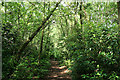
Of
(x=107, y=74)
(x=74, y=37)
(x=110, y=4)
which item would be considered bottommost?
(x=107, y=74)

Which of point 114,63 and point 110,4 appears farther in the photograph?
point 110,4

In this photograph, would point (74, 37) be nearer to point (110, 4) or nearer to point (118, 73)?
point (110, 4)

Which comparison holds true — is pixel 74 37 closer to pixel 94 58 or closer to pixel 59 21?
pixel 94 58

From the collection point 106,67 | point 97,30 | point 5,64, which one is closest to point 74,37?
point 97,30

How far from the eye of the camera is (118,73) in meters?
4.48

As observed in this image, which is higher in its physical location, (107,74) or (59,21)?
(59,21)

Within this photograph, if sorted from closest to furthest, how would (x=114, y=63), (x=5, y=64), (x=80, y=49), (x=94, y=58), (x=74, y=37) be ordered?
(x=114, y=63)
(x=94, y=58)
(x=5, y=64)
(x=80, y=49)
(x=74, y=37)

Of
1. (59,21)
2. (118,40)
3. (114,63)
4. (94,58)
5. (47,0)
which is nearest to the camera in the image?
(118,40)

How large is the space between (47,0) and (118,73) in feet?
22.5

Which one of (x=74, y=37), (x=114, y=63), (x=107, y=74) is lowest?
(x=107, y=74)

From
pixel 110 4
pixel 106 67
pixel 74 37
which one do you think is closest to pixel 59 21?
pixel 74 37

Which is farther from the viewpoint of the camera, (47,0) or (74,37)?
(47,0)

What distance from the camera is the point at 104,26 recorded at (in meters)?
4.89

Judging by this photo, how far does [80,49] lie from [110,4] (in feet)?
8.85
